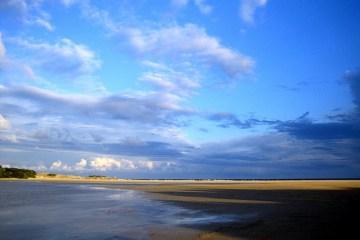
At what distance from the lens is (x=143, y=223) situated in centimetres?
1739

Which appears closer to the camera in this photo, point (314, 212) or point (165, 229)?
point (165, 229)

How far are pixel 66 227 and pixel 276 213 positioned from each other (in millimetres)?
10488

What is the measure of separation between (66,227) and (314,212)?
40.4ft

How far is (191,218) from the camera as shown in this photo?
19062 mm

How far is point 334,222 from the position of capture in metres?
16.8

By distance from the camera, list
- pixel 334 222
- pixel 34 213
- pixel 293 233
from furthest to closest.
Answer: pixel 34 213
pixel 334 222
pixel 293 233

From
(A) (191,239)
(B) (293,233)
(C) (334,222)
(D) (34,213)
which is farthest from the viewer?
(D) (34,213)

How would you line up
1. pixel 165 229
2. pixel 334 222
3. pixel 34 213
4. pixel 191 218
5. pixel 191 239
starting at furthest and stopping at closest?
1. pixel 34 213
2. pixel 191 218
3. pixel 334 222
4. pixel 165 229
5. pixel 191 239

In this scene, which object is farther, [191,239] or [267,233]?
[267,233]

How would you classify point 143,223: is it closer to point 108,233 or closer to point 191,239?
point 108,233

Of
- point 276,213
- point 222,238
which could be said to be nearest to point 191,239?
point 222,238

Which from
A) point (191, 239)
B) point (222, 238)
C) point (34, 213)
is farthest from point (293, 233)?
point (34, 213)

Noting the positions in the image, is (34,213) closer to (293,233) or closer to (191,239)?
(191,239)

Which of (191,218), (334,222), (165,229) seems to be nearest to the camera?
(165,229)
